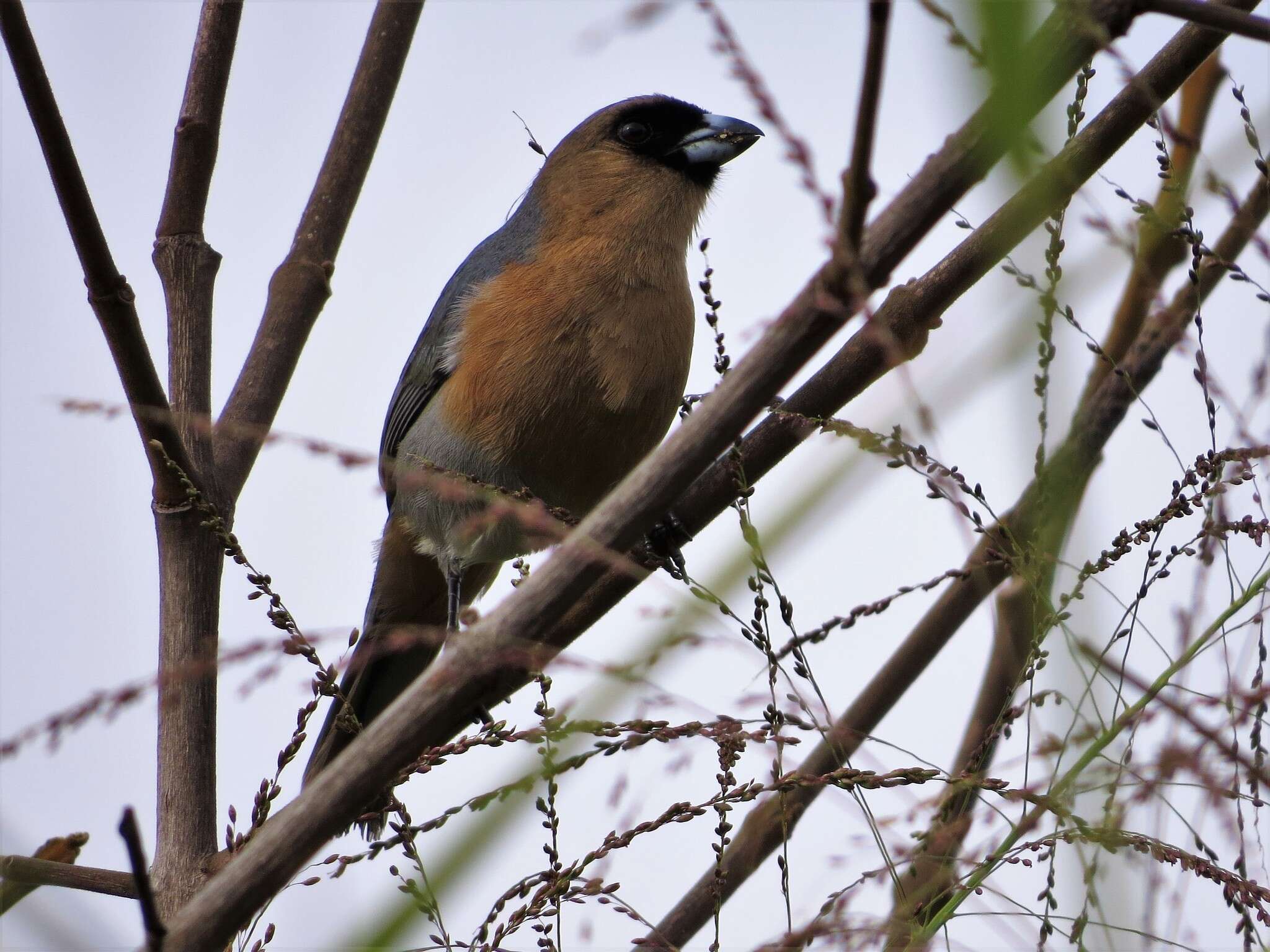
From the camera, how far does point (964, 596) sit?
332 centimetres

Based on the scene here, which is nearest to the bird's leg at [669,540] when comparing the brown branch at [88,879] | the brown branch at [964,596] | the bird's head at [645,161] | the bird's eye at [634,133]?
the brown branch at [964,596]

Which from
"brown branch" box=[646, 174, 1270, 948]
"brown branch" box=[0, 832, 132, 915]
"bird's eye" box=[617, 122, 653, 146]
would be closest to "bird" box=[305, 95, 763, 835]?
"bird's eye" box=[617, 122, 653, 146]

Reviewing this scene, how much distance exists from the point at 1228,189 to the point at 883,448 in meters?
0.96

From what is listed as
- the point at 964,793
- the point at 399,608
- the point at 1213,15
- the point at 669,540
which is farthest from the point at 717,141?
the point at 1213,15

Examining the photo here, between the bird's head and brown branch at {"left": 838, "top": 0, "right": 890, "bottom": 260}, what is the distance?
360cm

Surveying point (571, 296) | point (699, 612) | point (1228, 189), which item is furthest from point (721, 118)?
point (699, 612)

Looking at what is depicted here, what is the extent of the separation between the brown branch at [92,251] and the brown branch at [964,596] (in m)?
A: 1.38

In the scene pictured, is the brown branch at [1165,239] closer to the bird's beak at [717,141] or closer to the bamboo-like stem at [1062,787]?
the bamboo-like stem at [1062,787]

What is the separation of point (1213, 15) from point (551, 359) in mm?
3019

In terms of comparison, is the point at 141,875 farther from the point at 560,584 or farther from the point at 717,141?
the point at 717,141

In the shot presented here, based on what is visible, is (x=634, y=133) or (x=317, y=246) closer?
(x=317, y=246)

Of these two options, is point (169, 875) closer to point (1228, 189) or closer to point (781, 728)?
point (781, 728)

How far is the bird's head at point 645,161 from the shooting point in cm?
482

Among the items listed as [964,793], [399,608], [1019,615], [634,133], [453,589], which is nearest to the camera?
[964,793]
